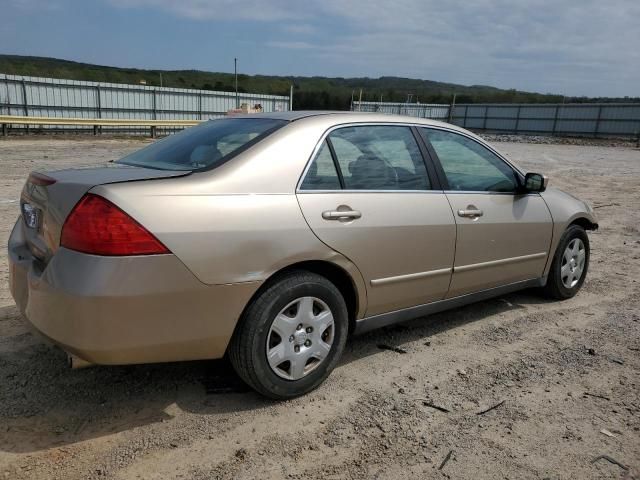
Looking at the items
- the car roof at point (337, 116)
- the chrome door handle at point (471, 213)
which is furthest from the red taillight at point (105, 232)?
the chrome door handle at point (471, 213)

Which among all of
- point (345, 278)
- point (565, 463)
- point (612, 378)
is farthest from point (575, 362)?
point (345, 278)

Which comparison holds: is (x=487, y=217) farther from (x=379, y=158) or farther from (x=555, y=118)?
(x=555, y=118)

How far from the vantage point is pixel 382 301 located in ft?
11.0

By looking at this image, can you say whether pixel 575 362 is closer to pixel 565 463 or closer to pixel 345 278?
pixel 565 463

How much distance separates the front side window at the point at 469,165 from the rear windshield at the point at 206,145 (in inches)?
49.9

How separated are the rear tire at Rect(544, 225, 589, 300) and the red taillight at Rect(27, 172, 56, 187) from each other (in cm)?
401

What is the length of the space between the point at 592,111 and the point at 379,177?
42.0m

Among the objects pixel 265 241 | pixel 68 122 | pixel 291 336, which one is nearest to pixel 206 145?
pixel 265 241

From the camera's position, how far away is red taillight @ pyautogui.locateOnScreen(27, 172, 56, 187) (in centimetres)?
268

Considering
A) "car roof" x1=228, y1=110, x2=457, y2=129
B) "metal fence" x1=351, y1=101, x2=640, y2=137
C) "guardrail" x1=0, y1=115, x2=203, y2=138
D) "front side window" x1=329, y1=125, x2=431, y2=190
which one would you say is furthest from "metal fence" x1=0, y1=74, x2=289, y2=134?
A: "front side window" x1=329, y1=125, x2=431, y2=190

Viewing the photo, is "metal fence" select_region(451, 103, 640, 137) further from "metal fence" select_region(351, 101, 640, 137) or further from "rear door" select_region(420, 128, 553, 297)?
"rear door" select_region(420, 128, 553, 297)

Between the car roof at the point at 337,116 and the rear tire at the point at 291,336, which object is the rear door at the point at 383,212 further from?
the rear tire at the point at 291,336

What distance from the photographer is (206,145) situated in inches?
126

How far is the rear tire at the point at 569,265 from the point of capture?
4707 millimetres
